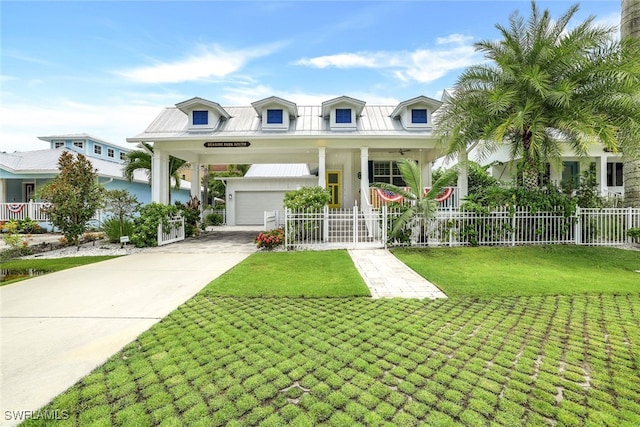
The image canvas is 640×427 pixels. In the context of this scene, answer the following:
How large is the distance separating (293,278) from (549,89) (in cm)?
956

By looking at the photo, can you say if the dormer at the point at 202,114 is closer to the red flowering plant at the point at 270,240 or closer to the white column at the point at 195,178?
the white column at the point at 195,178

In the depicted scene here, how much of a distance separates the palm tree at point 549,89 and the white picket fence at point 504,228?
6.06ft

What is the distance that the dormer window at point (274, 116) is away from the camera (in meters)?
13.8

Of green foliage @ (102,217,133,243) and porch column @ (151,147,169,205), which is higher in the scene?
porch column @ (151,147,169,205)

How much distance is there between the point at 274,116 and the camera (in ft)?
45.2

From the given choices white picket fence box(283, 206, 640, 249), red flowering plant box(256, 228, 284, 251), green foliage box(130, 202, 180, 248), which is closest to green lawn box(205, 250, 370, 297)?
red flowering plant box(256, 228, 284, 251)

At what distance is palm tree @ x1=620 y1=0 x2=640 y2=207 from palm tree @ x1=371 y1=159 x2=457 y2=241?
20.6 ft

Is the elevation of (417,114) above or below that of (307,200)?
above

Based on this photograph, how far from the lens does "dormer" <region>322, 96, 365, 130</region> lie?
13.5 meters

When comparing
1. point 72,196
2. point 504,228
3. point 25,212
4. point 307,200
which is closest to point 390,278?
point 307,200

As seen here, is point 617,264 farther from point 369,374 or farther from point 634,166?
point 369,374

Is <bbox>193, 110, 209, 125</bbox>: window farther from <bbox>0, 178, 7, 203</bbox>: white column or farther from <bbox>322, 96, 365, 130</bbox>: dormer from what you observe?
<bbox>0, 178, 7, 203</bbox>: white column

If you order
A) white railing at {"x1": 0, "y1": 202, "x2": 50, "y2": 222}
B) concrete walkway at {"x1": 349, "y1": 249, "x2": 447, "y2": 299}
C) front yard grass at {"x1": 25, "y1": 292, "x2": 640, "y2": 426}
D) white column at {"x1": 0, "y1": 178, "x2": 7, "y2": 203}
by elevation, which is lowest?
front yard grass at {"x1": 25, "y1": 292, "x2": 640, "y2": 426}

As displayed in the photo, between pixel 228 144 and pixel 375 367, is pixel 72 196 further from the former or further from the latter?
Answer: pixel 375 367
